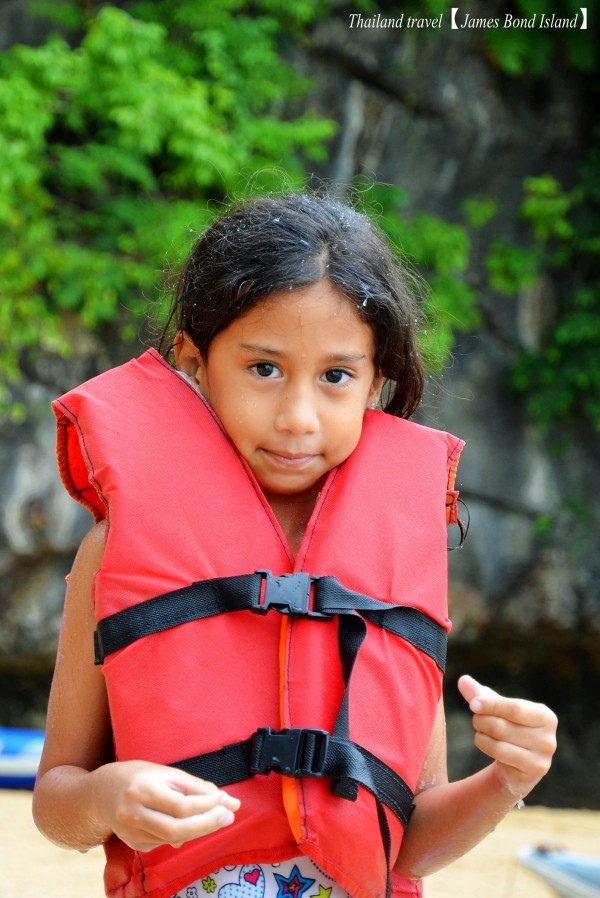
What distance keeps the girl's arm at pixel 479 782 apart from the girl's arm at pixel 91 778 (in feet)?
1.45

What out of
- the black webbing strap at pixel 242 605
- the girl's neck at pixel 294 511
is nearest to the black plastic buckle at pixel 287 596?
the black webbing strap at pixel 242 605

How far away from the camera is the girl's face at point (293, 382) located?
175 cm

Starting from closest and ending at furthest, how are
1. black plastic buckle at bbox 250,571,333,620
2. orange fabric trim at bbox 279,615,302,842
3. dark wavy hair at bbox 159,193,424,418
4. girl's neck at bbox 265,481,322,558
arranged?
orange fabric trim at bbox 279,615,302,842
black plastic buckle at bbox 250,571,333,620
dark wavy hair at bbox 159,193,424,418
girl's neck at bbox 265,481,322,558

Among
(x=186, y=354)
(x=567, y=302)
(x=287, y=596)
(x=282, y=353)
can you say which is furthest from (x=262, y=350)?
(x=567, y=302)

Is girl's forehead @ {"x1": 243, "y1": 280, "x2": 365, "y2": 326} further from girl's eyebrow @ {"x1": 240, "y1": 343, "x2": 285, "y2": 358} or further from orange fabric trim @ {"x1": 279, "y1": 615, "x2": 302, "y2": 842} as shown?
orange fabric trim @ {"x1": 279, "y1": 615, "x2": 302, "y2": 842}

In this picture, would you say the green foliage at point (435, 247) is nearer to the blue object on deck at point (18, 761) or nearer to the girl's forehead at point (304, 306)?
the blue object on deck at point (18, 761)

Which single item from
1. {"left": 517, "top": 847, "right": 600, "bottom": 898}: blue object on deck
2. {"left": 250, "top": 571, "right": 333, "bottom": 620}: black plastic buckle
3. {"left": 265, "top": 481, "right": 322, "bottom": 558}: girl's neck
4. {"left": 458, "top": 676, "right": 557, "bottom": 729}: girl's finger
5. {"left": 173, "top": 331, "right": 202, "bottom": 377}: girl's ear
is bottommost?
{"left": 517, "top": 847, "right": 600, "bottom": 898}: blue object on deck

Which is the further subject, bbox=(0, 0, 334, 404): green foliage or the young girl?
bbox=(0, 0, 334, 404): green foliage

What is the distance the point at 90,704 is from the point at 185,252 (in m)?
0.97

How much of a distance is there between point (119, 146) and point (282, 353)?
6.60m

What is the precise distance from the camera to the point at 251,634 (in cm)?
174

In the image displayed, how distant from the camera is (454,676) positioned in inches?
388

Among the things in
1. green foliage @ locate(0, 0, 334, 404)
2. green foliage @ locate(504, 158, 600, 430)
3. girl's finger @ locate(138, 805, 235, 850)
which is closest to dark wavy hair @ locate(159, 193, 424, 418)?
girl's finger @ locate(138, 805, 235, 850)

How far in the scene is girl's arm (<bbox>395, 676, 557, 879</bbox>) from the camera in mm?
1642
